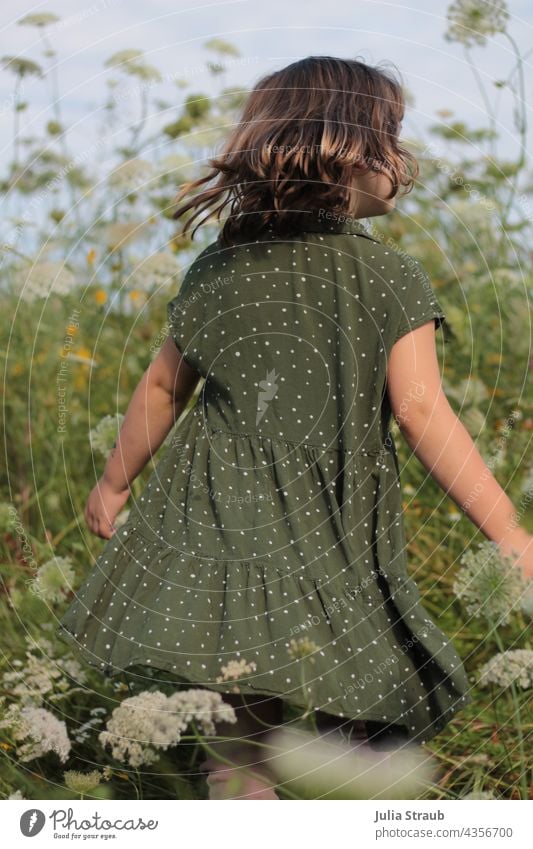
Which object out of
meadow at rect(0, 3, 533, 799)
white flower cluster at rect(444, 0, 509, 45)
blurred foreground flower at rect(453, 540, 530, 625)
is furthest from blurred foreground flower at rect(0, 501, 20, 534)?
white flower cluster at rect(444, 0, 509, 45)

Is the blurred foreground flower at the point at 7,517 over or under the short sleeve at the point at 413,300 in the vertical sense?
under

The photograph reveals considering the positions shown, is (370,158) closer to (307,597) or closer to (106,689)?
(307,597)

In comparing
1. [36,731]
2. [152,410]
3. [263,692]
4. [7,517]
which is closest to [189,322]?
[152,410]

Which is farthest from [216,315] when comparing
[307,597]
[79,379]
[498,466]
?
[79,379]

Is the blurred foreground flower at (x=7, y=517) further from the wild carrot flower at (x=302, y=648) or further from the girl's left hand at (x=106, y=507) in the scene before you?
the wild carrot flower at (x=302, y=648)

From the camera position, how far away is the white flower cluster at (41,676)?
5.30ft

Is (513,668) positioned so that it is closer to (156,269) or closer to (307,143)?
(307,143)

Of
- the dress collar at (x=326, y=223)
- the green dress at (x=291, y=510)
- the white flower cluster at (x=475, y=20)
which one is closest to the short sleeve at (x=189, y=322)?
the green dress at (x=291, y=510)

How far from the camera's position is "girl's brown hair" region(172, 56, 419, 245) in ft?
4.31

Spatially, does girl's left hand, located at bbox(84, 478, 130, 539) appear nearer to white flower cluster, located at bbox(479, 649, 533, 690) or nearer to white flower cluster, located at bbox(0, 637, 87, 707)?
white flower cluster, located at bbox(0, 637, 87, 707)

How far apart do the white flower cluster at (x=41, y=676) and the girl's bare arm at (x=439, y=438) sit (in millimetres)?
678

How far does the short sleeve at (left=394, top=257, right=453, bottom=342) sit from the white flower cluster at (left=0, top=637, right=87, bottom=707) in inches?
30.2
